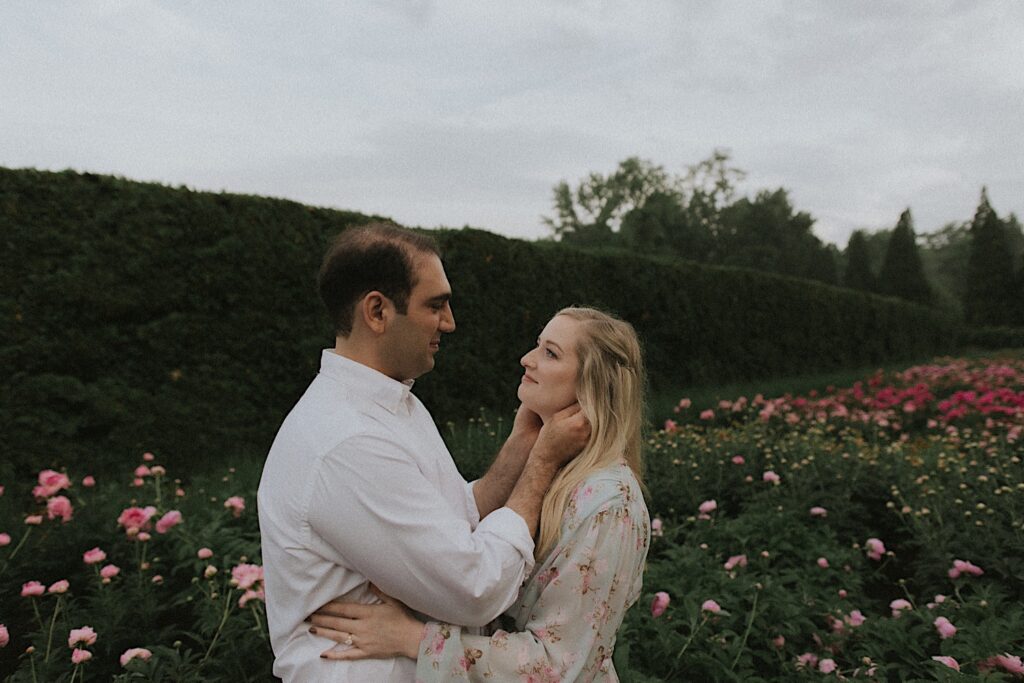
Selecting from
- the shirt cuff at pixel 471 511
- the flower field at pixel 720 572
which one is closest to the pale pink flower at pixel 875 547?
the flower field at pixel 720 572

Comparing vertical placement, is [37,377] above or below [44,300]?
below

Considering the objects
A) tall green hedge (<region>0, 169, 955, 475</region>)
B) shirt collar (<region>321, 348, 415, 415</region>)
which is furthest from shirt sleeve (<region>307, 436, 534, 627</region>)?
tall green hedge (<region>0, 169, 955, 475</region>)

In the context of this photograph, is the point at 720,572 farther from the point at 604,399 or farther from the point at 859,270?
the point at 859,270

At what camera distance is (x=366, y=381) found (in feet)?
5.57

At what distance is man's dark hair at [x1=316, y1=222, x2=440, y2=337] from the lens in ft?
5.58

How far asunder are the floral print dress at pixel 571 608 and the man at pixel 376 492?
0.08m

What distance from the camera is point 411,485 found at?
Answer: 1495 millimetres

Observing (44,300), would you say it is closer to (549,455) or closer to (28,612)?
(28,612)

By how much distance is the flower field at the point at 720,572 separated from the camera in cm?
288

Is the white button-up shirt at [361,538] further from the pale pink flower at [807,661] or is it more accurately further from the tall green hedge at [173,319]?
the tall green hedge at [173,319]

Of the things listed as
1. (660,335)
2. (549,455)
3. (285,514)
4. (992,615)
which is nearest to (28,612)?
(285,514)

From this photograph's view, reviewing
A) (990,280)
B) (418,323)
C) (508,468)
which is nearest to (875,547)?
(508,468)

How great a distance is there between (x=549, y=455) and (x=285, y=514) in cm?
69

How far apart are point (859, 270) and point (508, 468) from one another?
48.7 m
